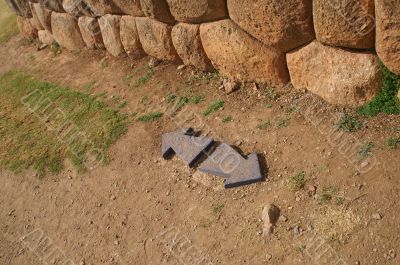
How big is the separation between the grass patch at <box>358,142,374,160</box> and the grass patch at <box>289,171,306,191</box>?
720 millimetres

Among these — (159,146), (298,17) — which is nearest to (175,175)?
(159,146)

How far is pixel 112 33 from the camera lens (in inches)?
360

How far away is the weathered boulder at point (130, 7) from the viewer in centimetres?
799

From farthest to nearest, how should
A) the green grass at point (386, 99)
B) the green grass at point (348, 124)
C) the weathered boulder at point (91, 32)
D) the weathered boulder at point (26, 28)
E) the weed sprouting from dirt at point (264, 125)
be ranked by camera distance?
1. the weathered boulder at point (26, 28)
2. the weathered boulder at point (91, 32)
3. the weed sprouting from dirt at point (264, 125)
4. the green grass at point (348, 124)
5. the green grass at point (386, 99)

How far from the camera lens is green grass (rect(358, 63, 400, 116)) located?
215 inches

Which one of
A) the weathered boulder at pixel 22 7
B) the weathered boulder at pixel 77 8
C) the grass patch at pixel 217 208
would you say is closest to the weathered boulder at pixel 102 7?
the weathered boulder at pixel 77 8

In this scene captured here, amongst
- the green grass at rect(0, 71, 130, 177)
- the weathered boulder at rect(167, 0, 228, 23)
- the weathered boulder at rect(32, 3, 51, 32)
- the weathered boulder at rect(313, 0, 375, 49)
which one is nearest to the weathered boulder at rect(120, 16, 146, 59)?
the green grass at rect(0, 71, 130, 177)

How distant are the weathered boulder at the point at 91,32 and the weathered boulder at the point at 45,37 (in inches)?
71.5

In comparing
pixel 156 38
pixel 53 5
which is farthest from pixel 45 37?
pixel 156 38

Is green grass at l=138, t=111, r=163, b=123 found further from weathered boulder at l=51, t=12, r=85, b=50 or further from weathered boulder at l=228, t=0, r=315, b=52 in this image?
weathered boulder at l=51, t=12, r=85, b=50

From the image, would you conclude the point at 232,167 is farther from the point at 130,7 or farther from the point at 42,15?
the point at 42,15

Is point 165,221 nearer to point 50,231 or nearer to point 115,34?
point 50,231

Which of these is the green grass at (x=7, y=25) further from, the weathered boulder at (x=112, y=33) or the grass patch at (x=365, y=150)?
the grass patch at (x=365, y=150)

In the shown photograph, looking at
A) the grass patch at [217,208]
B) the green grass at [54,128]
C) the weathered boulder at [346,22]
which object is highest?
the weathered boulder at [346,22]
